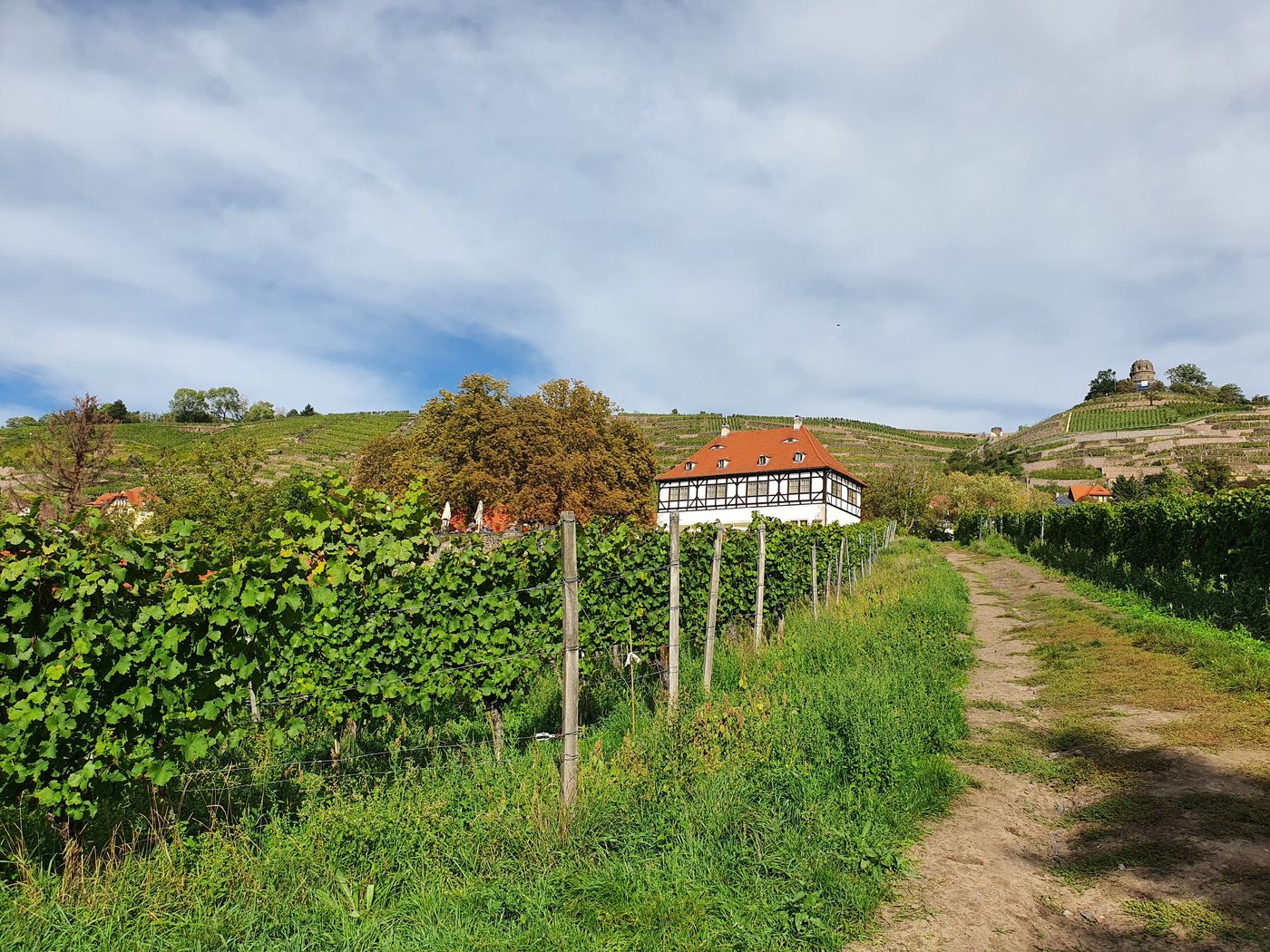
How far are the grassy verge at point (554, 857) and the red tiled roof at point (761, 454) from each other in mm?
52138

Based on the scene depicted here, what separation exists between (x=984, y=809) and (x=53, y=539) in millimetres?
6482

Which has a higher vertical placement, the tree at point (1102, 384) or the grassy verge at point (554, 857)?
the tree at point (1102, 384)

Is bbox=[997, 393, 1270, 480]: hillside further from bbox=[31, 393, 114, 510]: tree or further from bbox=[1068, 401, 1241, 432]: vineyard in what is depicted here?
bbox=[31, 393, 114, 510]: tree

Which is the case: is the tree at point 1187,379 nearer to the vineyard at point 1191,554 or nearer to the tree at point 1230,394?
the tree at point 1230,394

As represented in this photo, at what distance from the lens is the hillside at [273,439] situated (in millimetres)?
72625

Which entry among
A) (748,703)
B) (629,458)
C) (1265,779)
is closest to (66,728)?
(748,703)

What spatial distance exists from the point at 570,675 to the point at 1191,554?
16635mm

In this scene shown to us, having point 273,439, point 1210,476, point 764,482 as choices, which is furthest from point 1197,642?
point 273,439

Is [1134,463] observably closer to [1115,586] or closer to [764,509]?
[764,509]

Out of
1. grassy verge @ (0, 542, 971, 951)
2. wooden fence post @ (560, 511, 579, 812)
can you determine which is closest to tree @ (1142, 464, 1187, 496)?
grassy verge @ (0, 542, 971, 951)

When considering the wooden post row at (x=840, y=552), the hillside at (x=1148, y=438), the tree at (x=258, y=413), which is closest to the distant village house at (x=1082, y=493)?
the hillside at (x=1148, y=438)

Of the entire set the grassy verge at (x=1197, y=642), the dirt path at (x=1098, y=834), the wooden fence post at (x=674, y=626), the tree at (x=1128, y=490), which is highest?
the tree at (x=1128, y=490)

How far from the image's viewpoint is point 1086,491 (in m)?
82.5

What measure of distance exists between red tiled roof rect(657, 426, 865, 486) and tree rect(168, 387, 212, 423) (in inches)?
3865
